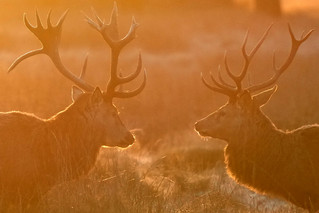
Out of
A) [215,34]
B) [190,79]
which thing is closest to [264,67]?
[190,79]

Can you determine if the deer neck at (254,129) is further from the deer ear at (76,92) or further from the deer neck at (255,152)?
the deer ear at (76,92)

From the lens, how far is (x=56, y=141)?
9938mm

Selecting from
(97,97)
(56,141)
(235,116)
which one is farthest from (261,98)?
(56,141)

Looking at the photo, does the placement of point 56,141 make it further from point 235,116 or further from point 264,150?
point 264,150

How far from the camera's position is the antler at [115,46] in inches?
409

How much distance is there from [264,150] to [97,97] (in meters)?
2.12

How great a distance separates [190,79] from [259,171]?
38.4 feet

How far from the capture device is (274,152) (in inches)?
436

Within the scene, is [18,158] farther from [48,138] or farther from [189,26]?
[189,26]

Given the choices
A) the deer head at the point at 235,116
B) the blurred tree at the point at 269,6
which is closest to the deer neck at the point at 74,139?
the deer head at the point at 235,116

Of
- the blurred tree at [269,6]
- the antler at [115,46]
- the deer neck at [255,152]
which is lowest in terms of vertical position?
the deer neck at [255,152]

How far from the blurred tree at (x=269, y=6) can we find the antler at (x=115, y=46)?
19.9 meters

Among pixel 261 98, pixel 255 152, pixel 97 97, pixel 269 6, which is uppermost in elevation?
pixel 269 6

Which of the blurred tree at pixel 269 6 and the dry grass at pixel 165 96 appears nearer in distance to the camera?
the dry grass at pixel 165 96
